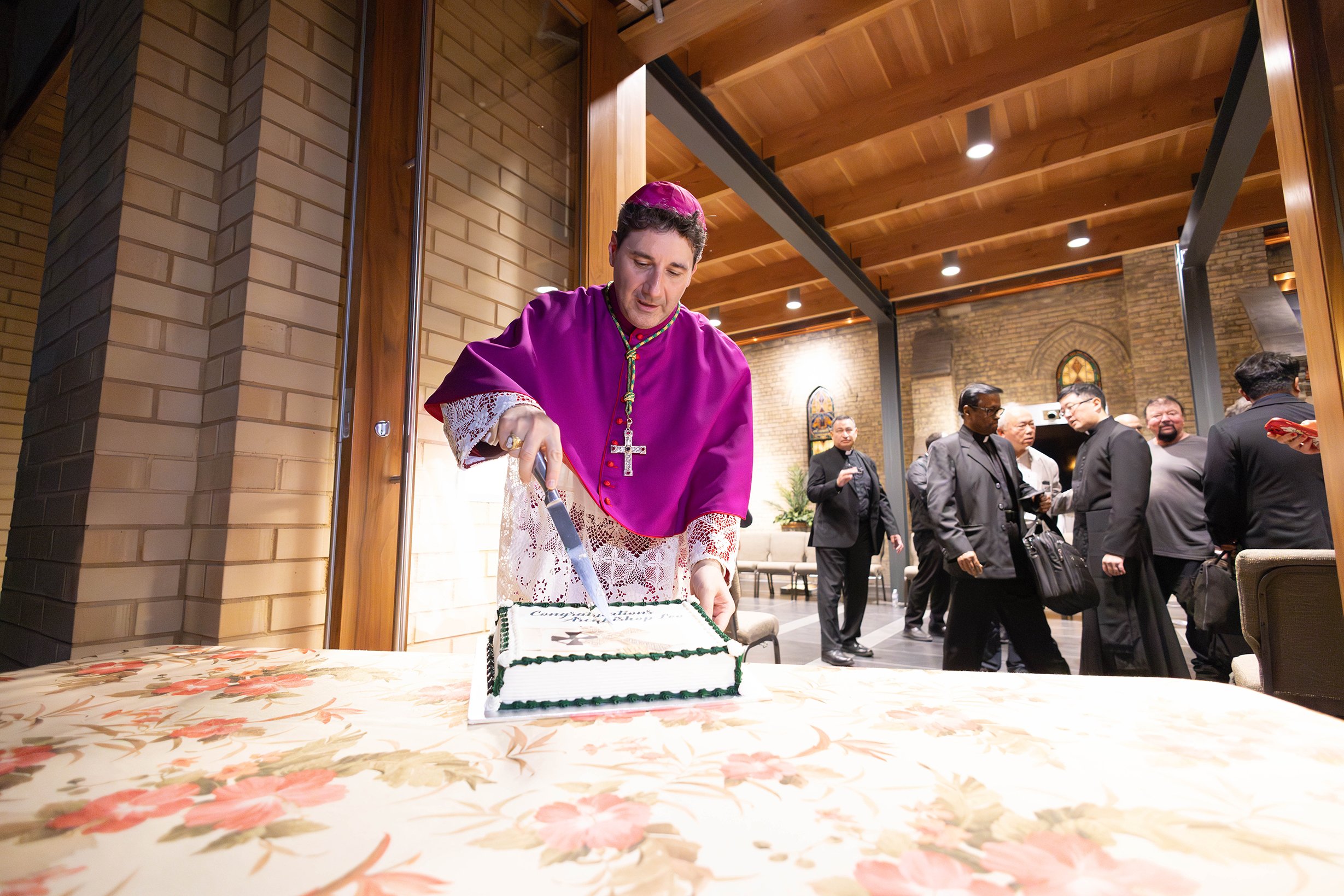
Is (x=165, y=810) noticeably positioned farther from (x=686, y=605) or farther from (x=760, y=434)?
(x=760, y=434)

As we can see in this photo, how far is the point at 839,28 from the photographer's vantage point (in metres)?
3.81

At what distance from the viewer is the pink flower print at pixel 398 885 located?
0.33 m

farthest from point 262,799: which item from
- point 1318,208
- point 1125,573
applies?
point 1125,573

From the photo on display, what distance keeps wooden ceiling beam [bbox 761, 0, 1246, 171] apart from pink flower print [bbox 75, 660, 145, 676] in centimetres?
559

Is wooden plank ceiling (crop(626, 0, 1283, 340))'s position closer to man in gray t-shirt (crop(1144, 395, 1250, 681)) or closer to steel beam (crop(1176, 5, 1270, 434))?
steel beam (crop(1176, 5, 1270, 434))

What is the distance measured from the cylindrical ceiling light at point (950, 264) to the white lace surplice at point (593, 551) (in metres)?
8.38

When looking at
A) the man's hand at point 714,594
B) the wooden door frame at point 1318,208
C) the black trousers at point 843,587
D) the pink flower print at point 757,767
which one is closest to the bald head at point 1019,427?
the black trousers at point 843,587

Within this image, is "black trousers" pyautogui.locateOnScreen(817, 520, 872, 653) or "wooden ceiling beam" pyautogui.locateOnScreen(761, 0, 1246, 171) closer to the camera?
"wooden ceiling beam" pyautogui.locateOnScreen(761, 0, 1246, 171)

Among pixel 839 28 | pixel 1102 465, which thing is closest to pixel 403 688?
pixel 1102 465

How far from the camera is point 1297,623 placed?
1.87m

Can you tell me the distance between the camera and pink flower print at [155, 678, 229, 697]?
2.60 feet

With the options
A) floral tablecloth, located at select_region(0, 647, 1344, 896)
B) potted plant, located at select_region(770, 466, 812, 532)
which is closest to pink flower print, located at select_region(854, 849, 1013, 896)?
floral tablecloth, located at select_region(0, 647, 1344, 896)

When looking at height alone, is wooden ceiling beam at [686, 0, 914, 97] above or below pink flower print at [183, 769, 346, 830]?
above

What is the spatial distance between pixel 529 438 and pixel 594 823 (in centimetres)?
67
